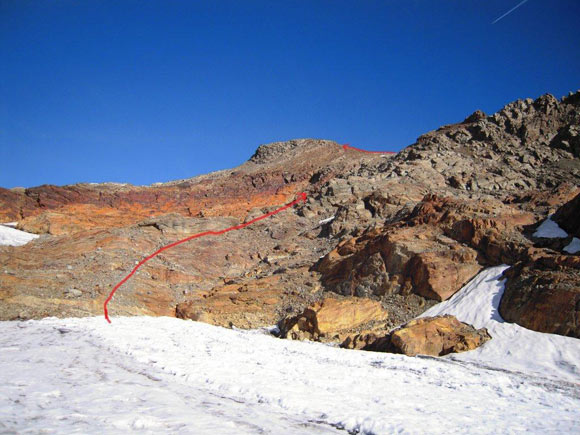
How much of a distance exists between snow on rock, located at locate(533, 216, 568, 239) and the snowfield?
5764 mm

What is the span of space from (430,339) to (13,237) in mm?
29545

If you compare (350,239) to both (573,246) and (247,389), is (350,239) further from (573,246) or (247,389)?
(247,389)

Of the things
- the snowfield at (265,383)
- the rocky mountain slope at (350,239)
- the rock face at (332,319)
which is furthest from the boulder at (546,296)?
the rock face at (332,319)

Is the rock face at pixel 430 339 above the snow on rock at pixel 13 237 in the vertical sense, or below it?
below

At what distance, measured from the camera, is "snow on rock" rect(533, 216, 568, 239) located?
1812 centimetres

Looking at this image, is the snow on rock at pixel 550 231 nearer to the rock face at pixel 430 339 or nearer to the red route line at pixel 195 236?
the rock face at pixel 430 339

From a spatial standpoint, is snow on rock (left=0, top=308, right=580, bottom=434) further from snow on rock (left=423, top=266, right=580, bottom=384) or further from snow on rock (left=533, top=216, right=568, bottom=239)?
snow on rock (left=533, top=216, right=568, bottom=239)

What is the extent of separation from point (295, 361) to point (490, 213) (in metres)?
15.4

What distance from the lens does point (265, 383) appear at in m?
8.84

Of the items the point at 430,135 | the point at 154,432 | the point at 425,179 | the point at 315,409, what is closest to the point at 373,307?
the point at 315,409

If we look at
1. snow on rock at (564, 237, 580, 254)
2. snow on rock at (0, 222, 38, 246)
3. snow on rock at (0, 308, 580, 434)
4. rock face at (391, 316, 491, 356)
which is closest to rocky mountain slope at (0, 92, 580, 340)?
snow on rock at (564, 237, 580, 254)

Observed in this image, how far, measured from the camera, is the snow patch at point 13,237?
93.0 ft

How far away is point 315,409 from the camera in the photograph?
7371 millimetres

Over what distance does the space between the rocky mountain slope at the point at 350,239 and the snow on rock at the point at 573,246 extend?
291 mm
